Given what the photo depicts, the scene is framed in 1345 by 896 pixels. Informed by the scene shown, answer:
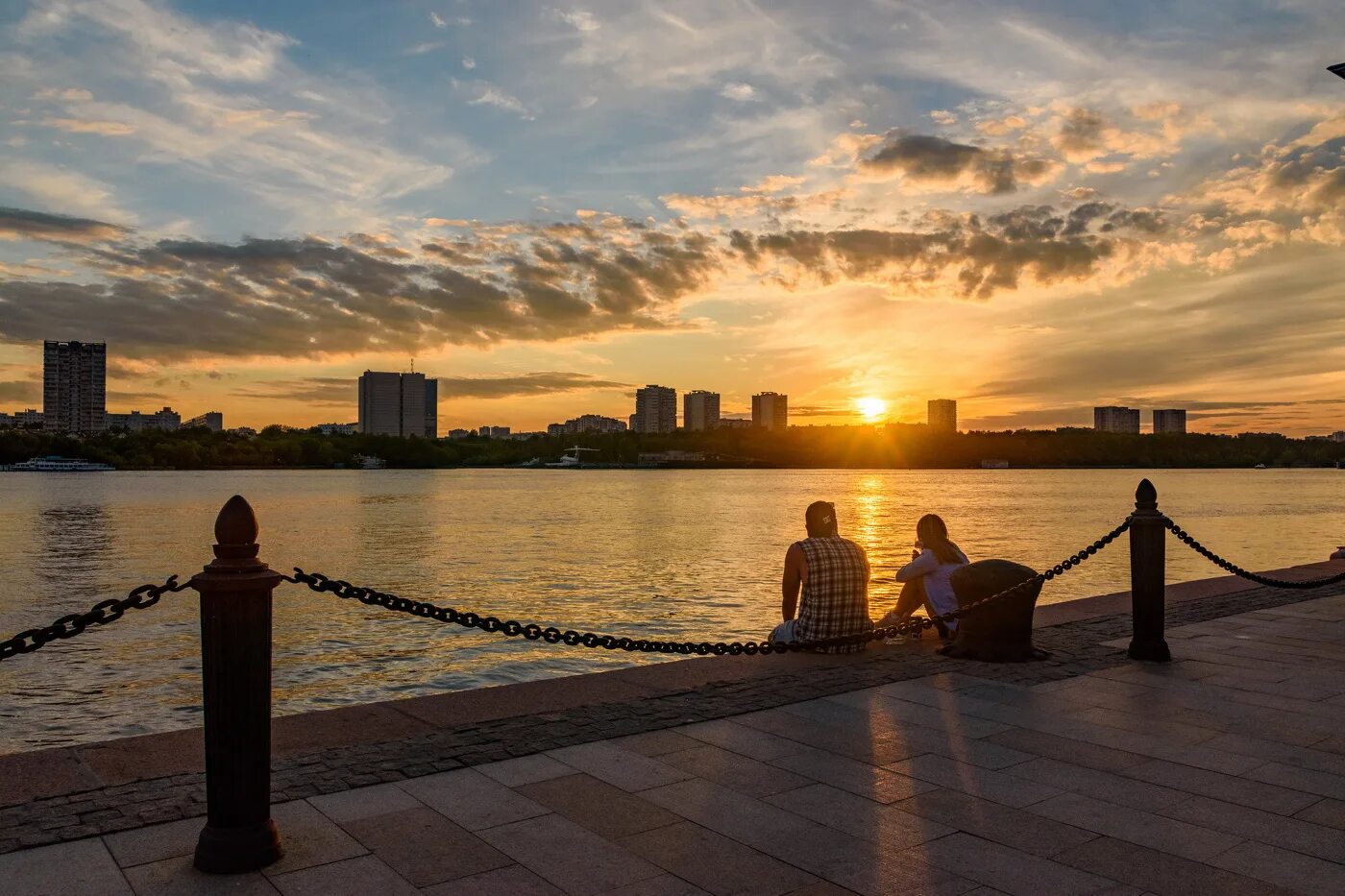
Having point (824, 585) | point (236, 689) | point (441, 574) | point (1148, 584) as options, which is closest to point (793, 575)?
point (824, 585)

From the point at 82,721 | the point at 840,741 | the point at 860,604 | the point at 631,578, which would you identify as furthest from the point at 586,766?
the point at 631,578

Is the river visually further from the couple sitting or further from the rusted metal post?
the rusted metal post

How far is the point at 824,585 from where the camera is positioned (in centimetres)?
855

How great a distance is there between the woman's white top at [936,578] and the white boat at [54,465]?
698ft

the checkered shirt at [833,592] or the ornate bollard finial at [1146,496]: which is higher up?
the ornate bollard finial at [1146,496]

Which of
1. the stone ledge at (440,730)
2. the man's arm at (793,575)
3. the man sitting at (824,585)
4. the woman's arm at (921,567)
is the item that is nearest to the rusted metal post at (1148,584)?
the stone ledge at (440,730)

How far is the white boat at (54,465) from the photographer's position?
188m

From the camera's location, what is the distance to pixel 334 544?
42.0m

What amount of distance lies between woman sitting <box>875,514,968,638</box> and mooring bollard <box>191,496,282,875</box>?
6518 mm

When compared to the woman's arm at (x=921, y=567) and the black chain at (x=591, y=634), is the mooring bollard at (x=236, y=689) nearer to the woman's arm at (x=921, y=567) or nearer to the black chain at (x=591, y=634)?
the black chain at (x=591, y=634)

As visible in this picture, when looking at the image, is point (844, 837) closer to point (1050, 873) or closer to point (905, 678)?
point (1050, 873)

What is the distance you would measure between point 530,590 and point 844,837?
21371 mm

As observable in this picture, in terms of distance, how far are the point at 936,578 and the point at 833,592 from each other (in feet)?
5.70

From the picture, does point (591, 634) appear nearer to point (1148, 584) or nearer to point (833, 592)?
point (833, 592)
